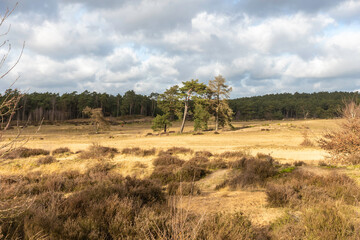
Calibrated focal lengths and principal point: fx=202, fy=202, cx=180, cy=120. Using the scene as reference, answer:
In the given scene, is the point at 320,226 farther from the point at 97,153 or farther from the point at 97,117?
the point at 97,117

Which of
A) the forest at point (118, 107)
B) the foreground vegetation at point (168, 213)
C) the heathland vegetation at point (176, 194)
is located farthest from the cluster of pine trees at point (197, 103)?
the forest at point (118, 107)

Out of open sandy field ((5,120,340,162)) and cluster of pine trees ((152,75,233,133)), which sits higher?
cluster of pine trees ((152,75,233,133))

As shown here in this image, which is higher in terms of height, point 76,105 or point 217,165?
point 76,105

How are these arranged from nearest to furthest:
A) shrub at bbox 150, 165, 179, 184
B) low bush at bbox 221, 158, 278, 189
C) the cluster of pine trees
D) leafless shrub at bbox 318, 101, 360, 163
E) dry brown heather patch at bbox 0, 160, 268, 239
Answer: dry brown heather patch at bbox 0, 160, 268, 239
low bush at bbox 221, 158, 278, 189
leafless shrub at bbox 318, 101, 360, 163
shrub at bbox 150, 165, 179, 184
the cluster of pine trees

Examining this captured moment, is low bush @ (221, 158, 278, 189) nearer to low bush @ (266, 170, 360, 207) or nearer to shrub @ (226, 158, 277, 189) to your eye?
shrub @ (226, 158, 277, 189)

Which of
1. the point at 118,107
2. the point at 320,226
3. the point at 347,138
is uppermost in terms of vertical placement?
the point at 118,107

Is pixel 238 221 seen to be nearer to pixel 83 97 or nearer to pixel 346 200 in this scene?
pixel 346 200

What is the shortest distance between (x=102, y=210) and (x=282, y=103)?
119 meters

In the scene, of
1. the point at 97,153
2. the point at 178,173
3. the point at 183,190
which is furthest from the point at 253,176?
the point at 97,153

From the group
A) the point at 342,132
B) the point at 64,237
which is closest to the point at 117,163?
the point at 64,237

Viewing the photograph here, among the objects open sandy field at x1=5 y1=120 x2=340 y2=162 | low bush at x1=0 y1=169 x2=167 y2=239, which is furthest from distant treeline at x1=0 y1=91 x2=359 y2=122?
low bush at x1=0 y1=169 x2=167 y2=239

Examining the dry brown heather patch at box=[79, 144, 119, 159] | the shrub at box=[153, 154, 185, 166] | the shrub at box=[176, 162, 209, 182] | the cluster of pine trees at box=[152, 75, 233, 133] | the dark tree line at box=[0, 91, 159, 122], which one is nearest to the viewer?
the shrub at box=[176, 162, 209, 182]

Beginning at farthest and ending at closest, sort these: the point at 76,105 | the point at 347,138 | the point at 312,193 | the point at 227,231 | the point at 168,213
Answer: the point at 76,105
the point at 347,138
the point at 312,193
the point at 168,213
the point at 227,231

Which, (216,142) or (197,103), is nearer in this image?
(216,142)
